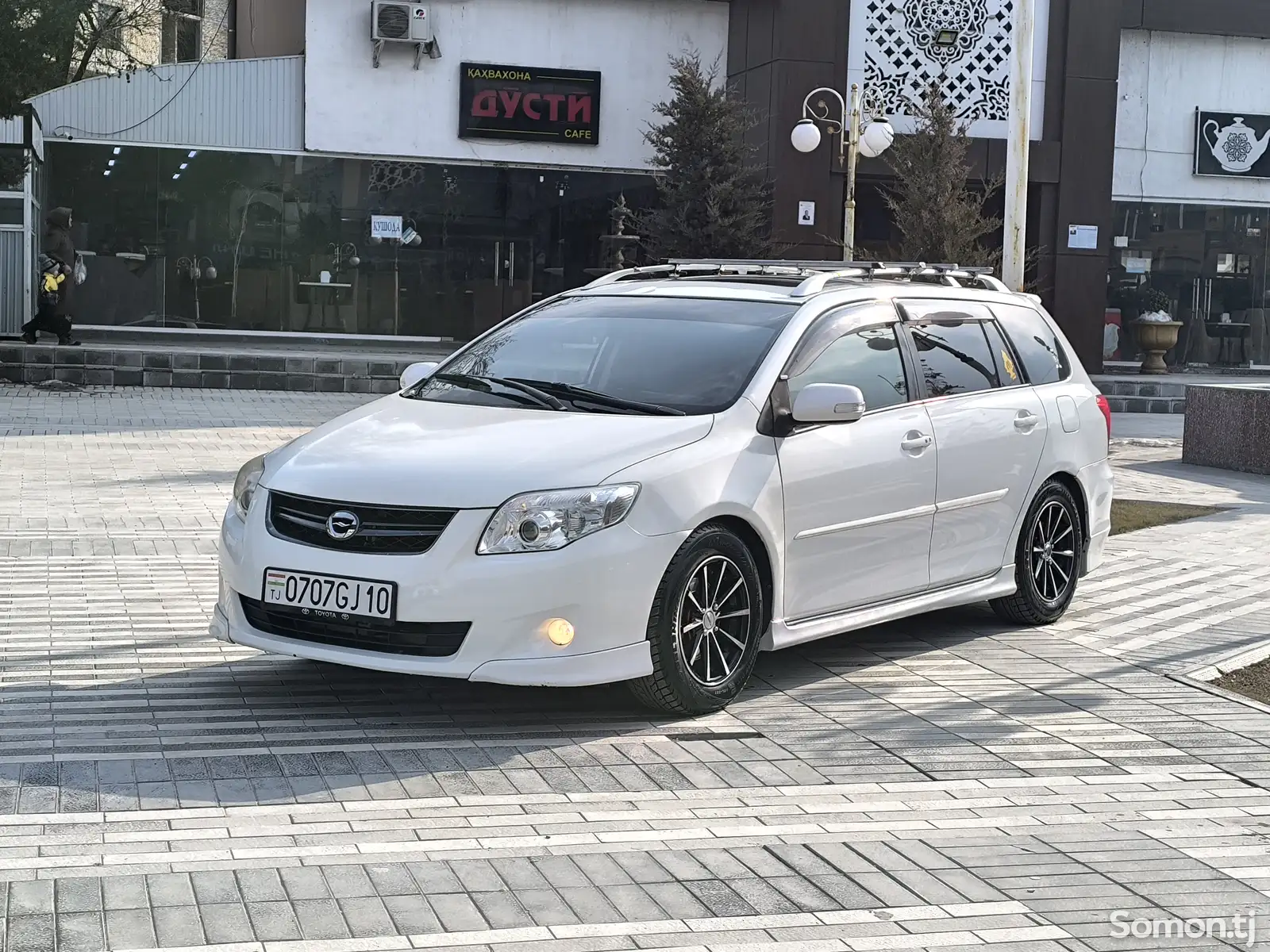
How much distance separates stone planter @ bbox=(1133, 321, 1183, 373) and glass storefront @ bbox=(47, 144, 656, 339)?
8712 mm

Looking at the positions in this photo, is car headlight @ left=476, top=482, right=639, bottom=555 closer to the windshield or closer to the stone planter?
the windshield

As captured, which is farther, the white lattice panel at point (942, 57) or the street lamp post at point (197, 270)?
the street lamp post at point (197, 270)

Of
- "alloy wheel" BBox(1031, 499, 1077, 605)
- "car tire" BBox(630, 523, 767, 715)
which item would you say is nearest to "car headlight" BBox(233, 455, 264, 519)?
"car tire" BBox(630, 523, 767, 715)

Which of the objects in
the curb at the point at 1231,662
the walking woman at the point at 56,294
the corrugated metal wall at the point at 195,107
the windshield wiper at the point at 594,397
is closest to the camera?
the windshield wiper at the point at 594,397

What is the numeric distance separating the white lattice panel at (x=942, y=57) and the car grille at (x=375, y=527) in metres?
20.9

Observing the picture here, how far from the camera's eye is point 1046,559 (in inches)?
339

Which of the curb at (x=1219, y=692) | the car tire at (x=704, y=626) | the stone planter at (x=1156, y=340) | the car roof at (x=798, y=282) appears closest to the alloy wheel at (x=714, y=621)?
the car tire at (x=704, y=626)

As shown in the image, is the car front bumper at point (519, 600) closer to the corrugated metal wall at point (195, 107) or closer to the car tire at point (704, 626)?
the car tire at point (704, 626)

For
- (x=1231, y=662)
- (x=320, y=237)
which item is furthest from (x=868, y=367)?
(x=320, y=237)

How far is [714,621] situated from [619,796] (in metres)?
1.18

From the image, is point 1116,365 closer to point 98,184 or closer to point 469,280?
point 469,280

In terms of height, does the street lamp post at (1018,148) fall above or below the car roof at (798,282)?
above

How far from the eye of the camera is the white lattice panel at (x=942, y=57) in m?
26.1

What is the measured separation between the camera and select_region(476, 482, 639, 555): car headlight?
6.02 m
